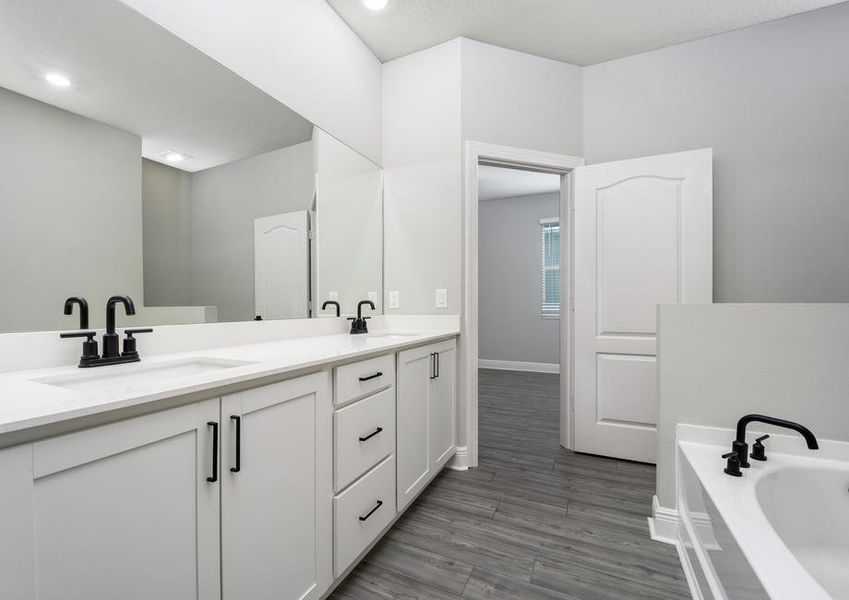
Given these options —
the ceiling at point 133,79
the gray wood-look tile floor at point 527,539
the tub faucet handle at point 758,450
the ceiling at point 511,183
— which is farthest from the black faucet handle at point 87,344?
the ceiling at point 511,183

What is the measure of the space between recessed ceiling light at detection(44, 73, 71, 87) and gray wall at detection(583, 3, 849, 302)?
297 cm

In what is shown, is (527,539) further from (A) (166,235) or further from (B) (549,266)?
(B) (549,266)

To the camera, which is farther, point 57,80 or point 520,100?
point 520,100

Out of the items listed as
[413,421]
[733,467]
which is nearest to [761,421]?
[733,467]

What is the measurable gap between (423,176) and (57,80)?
1.83 m

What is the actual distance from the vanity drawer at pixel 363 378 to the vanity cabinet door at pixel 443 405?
50 centimetres

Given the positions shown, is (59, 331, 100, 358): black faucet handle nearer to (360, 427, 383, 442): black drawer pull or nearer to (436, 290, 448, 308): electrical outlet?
(360, 427, 383, 442): black drawer pull

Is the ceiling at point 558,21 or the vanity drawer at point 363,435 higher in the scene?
the ceiling at point 558,21

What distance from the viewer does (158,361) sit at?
A: 1.21m

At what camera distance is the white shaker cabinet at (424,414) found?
1797mm

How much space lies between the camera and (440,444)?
7.27ft

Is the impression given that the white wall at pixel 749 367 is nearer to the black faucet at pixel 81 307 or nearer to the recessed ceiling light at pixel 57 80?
the black faucet at pixel 81 307

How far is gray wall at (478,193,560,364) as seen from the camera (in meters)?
5.59

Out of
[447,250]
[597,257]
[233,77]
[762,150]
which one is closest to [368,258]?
[447,250]
